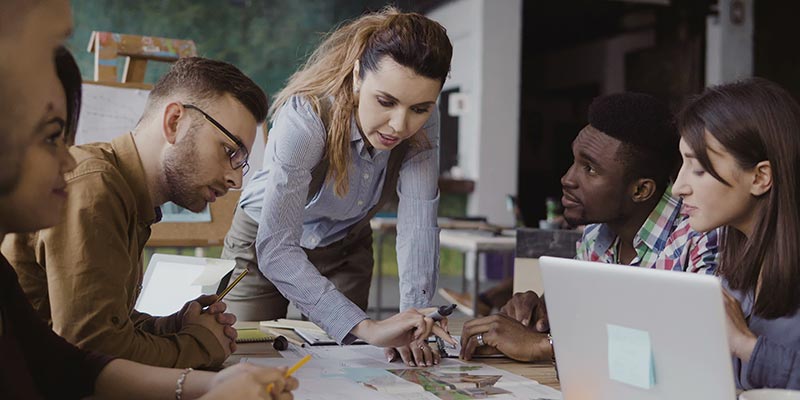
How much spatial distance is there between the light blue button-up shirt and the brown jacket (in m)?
0.36

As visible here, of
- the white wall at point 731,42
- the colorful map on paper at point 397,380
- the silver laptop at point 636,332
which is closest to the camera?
the silver laptop at point 636,332

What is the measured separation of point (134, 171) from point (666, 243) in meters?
1.15

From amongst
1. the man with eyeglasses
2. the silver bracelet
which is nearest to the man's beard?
the man with eyeglasses

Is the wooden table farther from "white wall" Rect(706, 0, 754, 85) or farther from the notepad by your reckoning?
"white wall" Rect(706, 0, 754, 85)

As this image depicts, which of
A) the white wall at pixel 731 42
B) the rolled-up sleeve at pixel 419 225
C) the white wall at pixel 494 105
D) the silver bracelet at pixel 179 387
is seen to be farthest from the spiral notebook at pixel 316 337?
the white wall at pixel 731 42

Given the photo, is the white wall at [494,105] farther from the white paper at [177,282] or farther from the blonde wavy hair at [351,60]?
the white paper at [177,282]

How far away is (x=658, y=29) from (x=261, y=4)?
3819 mm

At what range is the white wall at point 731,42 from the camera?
7.24m

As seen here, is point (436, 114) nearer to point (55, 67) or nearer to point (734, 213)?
point (734, 213)

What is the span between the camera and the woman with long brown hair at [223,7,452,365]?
5.68 ft

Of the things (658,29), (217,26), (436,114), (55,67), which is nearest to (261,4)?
(217,26)

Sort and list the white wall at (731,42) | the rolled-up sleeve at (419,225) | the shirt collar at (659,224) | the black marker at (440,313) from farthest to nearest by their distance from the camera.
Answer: the white wall at (731,42) < the rolled-up sleeve at (419,225) < the shirt collar at (659,224) < the black marker at (440,313)

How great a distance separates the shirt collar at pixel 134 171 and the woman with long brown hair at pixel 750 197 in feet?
3.23

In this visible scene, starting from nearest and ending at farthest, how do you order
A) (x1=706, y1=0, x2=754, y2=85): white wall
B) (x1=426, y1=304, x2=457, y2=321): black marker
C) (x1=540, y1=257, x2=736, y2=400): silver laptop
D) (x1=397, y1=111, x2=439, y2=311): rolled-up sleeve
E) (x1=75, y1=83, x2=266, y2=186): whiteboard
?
(x1=540, y1=257, x2=736, y2=400): silver laptop → (x1=426, y1=304, x2=457, y2=321): black marker → (x1=397, y1=111, x2=439, y2=311): rolled-up sleeve → (x1=75, y1=83, x2=266, y2=186): whiteboard → (x1=706, y1=0, x2=754, y2=85): white wall
